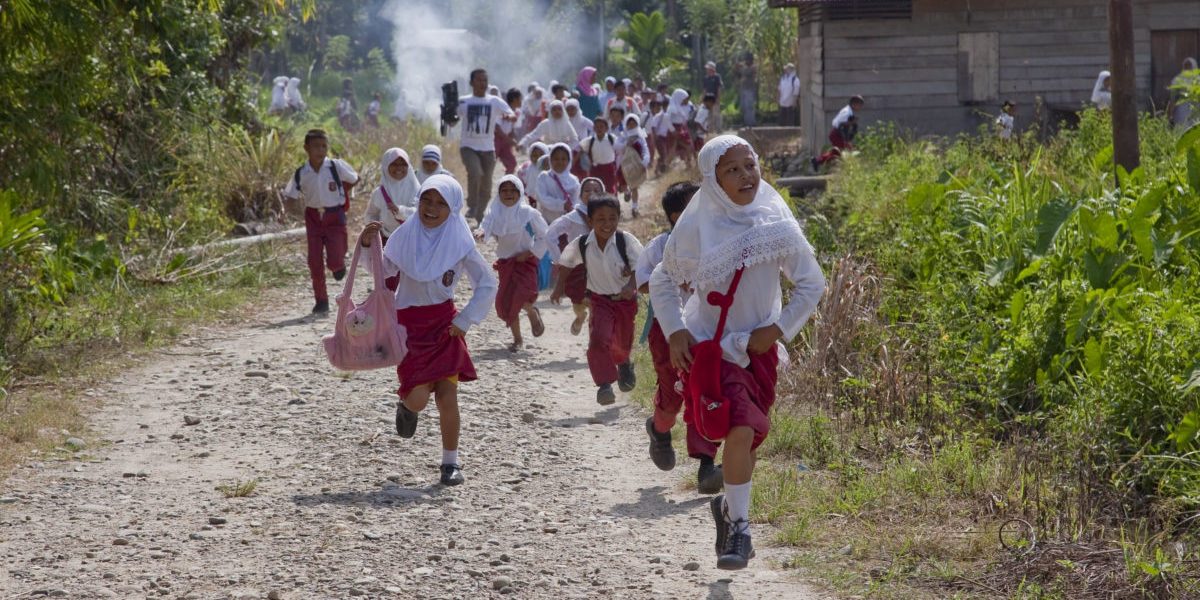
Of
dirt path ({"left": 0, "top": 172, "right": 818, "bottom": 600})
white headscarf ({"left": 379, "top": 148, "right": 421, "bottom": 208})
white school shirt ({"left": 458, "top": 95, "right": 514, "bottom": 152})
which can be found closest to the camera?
dirt path ({"left": 0, "top": 172, "right": 818, "bottom": 600})

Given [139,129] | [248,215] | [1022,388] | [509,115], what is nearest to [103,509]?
[1022,388]

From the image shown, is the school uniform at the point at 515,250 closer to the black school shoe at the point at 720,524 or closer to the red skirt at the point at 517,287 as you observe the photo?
the red skirt at the point at 517,287

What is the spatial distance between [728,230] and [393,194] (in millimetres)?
6556

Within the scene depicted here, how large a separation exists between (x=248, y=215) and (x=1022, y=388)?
11.4 meters

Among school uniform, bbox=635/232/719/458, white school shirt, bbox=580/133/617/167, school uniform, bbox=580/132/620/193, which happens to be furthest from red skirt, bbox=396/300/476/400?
white school shirt, bbox=580/133/617/167

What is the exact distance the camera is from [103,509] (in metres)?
6.68

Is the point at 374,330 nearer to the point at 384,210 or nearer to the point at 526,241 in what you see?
the point at 526,241

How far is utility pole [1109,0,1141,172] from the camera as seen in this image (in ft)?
29.4

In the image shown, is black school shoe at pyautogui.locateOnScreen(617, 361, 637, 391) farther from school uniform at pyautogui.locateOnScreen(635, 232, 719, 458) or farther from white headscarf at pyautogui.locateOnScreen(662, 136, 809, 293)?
white headscarf at pyautogui.locateOnScreen(662, 136, 809, 293)

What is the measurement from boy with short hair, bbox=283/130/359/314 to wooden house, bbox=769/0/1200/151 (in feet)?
41.3

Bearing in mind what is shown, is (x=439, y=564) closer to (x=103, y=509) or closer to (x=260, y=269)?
(x=103, y=509)

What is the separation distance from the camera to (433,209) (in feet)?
23.5

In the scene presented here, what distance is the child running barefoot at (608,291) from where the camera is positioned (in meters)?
8.69

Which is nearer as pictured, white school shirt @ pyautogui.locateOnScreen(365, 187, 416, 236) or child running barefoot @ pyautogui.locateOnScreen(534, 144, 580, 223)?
white school shirt @ pyautogui.locateOnScreen(365, 187, 416, 236)
